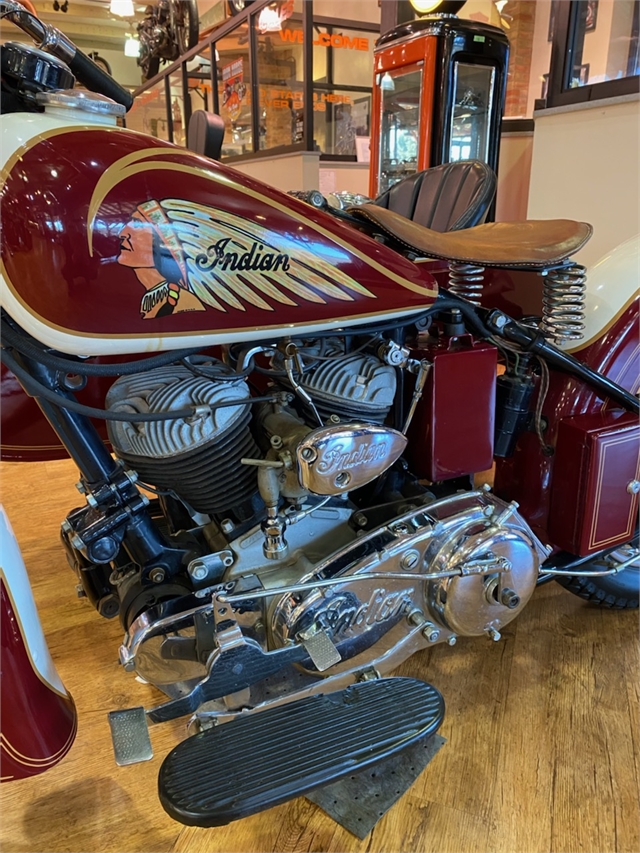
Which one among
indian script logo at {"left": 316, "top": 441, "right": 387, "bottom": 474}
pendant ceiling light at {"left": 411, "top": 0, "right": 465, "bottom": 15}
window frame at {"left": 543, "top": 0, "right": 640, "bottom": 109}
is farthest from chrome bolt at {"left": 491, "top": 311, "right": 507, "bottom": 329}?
pendant ceiling light at {"left": 411, "top": 0, "right": 465, "bottom": 15}

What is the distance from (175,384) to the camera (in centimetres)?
93

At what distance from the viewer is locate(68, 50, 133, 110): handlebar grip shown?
93 cm

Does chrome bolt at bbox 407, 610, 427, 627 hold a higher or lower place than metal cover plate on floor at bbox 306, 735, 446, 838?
higher

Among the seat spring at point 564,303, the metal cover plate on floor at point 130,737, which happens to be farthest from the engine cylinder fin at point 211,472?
the seat spring at point 564,303

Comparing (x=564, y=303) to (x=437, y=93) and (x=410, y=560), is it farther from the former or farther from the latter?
(x=437, y=93)

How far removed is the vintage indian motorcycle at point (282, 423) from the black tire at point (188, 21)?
6.48 metres

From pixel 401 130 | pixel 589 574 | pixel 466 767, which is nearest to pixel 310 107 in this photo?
pixel 401 130

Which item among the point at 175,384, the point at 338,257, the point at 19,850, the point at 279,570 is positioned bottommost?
the point at 19,850

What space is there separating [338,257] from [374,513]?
469 millimetres

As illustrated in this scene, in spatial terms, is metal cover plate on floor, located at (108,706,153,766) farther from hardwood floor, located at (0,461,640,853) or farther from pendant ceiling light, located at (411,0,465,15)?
pendant ceiling light, located at (411,0,465,15)

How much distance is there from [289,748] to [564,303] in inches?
34.2

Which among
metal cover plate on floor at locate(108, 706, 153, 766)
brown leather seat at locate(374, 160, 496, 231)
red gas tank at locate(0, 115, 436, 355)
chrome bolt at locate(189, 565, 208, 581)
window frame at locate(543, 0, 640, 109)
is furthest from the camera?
window frame at locate(543, 0, 640, 109)

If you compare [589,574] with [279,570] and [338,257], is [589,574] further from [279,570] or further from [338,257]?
[338,257]

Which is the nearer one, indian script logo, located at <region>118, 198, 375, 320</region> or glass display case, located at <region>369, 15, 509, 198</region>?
indian script logo, located at <region>118, 198, 375, 320</region>
